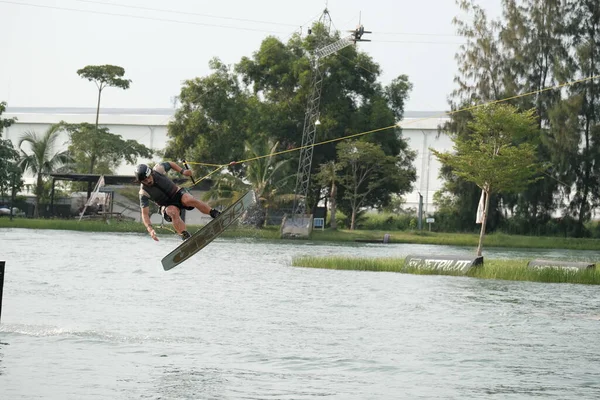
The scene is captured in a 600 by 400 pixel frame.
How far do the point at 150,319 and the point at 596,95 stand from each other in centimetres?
5635

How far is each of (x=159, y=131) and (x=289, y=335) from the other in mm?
87181

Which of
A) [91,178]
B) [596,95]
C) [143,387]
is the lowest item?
[143,387]

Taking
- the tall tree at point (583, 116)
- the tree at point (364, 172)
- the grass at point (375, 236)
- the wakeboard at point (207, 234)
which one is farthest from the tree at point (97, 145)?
the wakeboard at point (207, 234)

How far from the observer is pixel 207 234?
23.5 metres

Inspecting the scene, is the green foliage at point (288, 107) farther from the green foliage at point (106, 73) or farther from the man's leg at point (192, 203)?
the man's leg at point (192, 203)

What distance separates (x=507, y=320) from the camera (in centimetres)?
3012

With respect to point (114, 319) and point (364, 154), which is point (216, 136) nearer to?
point (364, 154)

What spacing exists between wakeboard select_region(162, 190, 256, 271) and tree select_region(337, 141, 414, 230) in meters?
59.2

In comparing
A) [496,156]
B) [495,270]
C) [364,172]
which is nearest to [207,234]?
[495,270]

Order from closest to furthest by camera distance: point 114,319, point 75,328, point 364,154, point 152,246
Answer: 1. point 75,328
2. point 114,319
3. point 152,246
4. point 364,154

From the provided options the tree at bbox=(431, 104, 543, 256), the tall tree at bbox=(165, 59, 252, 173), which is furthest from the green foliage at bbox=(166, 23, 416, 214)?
the tree at bbox=(431, 104, 543, 256)

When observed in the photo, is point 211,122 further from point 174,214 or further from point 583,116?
point 174,214

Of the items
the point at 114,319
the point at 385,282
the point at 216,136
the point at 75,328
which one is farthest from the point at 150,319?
the point at 216,136

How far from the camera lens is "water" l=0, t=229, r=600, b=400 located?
19578mm
